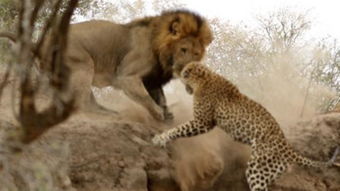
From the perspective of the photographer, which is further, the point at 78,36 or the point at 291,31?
the point at 291,31

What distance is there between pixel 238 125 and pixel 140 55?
1640mm

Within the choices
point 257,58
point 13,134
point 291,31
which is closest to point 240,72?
point 257,58

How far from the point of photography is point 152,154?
388 inches

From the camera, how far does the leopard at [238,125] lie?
10.0 metres

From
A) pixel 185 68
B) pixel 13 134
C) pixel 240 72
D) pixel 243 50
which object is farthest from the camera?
pixel 243 50

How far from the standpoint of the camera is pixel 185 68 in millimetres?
10516

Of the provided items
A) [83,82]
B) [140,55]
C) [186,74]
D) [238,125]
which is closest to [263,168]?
[238,125]

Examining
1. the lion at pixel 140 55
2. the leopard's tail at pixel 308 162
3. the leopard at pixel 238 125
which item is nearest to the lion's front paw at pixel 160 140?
the leopard at pixel 238 125

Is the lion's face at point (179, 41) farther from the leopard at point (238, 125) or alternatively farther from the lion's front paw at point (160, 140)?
the lion's front paw at point (160, 140)

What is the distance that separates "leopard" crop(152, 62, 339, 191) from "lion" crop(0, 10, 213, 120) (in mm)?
395

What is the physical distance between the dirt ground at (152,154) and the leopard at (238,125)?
37cm

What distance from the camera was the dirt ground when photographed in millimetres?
9039

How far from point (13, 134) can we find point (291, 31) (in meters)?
22.9

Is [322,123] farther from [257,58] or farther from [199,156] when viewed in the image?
[257,58]
